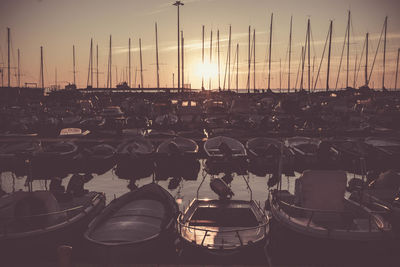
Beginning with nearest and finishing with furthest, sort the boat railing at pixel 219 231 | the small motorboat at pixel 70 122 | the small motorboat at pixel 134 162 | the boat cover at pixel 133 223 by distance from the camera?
1. the boat railing at pixel 219 231
2. the boat cover at pixel 133 223
3. the small motorboat at pixel 134 162
4. the small motorboat at pixel 70 122

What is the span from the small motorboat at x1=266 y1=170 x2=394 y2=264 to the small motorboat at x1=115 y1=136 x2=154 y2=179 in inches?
572

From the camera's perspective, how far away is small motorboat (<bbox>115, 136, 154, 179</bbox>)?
76.3 ft

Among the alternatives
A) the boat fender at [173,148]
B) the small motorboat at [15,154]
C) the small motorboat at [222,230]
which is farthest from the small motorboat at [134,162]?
Result: the small motorboat at [222,230]

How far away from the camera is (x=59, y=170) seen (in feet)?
77.7

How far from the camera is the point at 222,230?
9.90 meters

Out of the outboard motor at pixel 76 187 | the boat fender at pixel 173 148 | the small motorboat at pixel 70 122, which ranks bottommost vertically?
the outboard motor at pixel 76 187

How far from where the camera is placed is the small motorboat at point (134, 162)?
23.3 m

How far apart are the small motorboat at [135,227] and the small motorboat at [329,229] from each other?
379 centimetres

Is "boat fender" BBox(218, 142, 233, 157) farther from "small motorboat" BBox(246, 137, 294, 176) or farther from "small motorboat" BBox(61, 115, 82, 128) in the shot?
"small motorboat" BBox(61, 115, 82, 128)

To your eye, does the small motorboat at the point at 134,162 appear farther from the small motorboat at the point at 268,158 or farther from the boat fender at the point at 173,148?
the small motorboat at the point at 268,158

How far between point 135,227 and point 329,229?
225 inches

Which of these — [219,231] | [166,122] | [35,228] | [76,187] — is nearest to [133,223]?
[35,228]

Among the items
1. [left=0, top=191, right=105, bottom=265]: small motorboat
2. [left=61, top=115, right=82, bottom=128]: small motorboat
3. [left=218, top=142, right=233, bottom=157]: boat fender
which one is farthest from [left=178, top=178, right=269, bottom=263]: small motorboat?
[left=61, top=115, right=82, bottom=128]: small motorboat

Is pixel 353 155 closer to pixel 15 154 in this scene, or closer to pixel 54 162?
pixel 54 162
